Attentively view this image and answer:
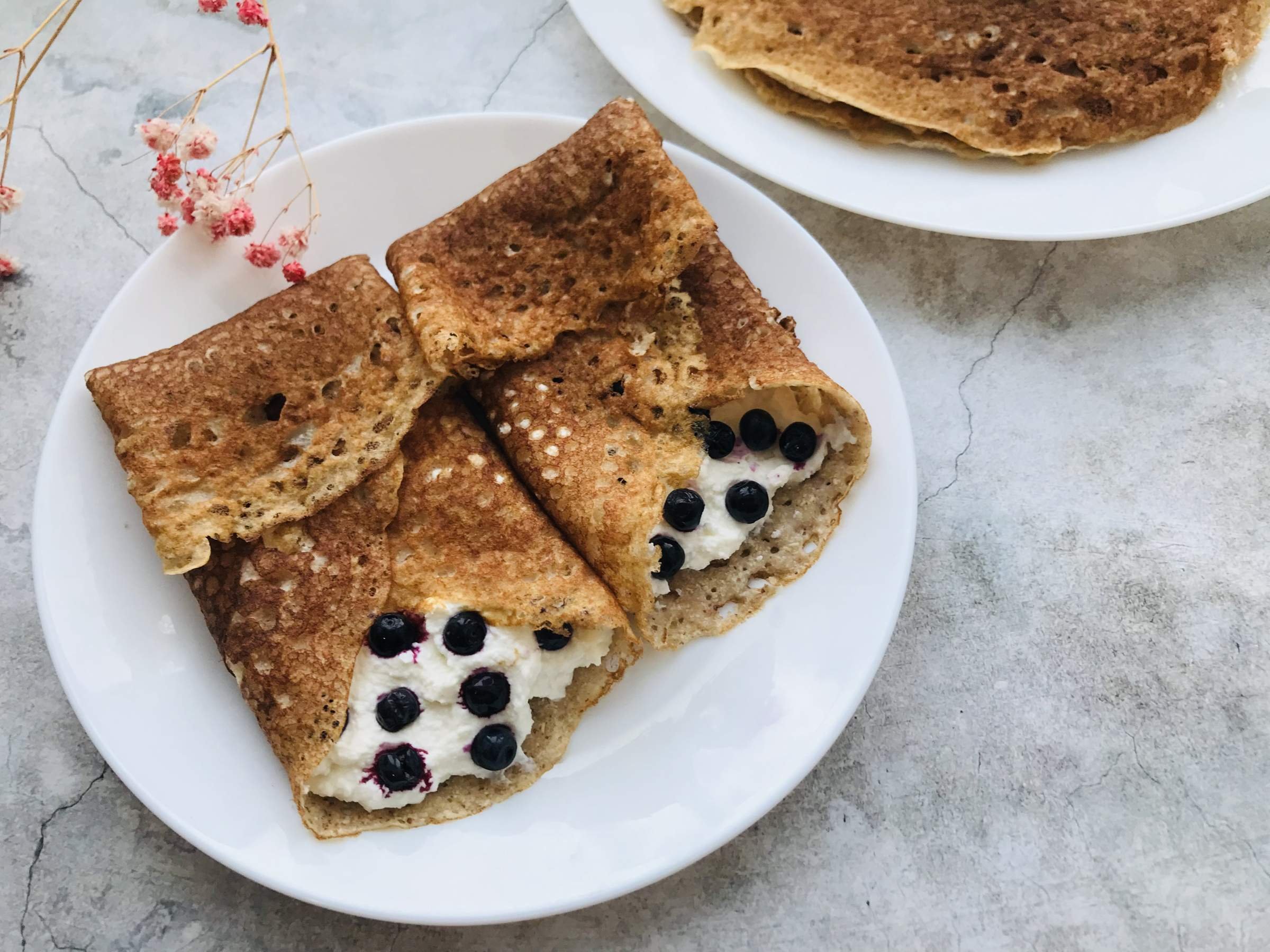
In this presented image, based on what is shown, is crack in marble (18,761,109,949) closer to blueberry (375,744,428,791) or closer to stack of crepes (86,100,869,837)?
stack of crepes (86,100,869,837)

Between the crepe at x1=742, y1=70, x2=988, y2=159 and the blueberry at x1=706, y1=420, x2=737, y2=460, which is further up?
the crepe at x1=742, y1=70, x2=988, y2=159

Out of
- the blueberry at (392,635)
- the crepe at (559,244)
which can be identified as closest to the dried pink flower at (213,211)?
the crepe at (559,244)

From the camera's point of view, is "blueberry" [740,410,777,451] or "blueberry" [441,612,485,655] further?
"blueberry" [740,410,777,451]

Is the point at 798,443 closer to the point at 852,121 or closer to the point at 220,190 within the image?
the point at 852,121

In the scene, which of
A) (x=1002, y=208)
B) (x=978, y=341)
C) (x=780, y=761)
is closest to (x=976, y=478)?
(x=978, y=341)

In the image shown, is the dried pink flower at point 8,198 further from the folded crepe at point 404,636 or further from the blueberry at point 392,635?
the blueberry at point 392,635

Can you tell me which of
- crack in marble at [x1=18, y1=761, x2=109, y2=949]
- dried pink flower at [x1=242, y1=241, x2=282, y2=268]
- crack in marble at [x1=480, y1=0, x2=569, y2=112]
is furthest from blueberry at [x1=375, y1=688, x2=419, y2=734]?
crack in marble at [x1=480, y1=0, x2=569, y2=112]
